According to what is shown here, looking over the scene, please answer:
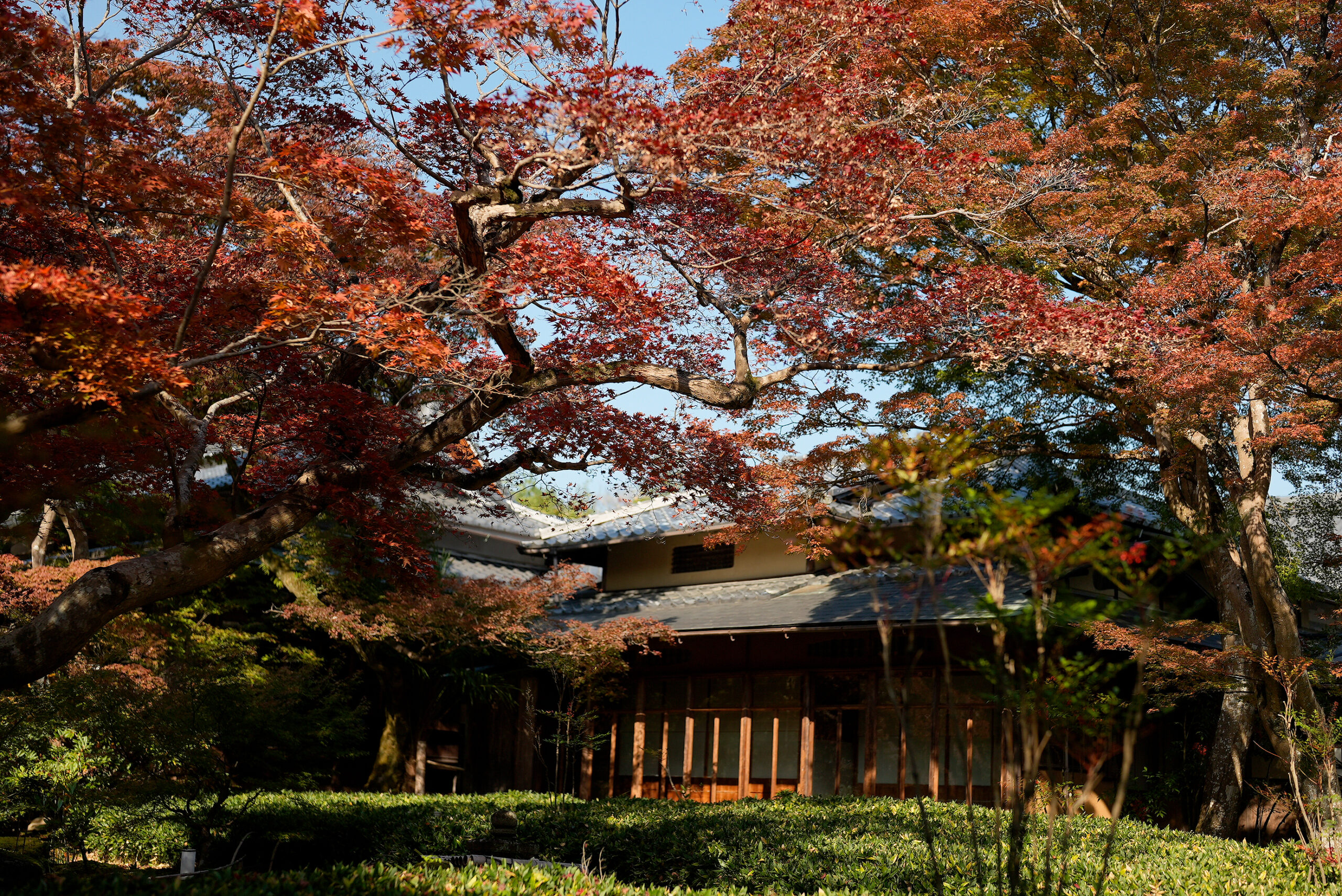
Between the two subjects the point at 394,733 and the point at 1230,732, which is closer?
the point at 1230,732

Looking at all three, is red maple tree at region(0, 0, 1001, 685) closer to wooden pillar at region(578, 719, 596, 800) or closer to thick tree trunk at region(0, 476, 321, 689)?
thick tree trunk at region(0, 476, 321, 689)

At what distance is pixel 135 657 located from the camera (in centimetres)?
1424

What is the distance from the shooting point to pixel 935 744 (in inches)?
533

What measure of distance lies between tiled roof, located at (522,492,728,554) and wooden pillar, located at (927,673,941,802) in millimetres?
4960

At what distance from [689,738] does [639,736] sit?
1033 mm

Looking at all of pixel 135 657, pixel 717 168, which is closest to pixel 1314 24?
pixel 717 168

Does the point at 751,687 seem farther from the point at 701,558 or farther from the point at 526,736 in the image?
the point at 526,736

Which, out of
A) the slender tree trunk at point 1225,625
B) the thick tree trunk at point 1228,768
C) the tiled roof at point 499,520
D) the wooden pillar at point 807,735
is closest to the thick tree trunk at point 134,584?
the wooden pillar at point 807,735

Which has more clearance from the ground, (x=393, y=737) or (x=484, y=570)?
(x=484, y=570)

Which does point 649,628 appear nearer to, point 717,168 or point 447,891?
point 717,168

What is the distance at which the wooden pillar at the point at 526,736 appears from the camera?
17984 millimetres

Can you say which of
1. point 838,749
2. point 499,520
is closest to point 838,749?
point 838,749

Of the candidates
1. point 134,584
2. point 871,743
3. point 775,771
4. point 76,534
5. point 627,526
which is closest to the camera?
point 134,584

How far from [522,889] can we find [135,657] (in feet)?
36.0
